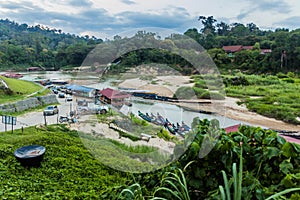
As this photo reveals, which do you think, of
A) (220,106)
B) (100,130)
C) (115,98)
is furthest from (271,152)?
(220,106)

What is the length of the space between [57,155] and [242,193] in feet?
9.39

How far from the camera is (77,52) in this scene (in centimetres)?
2172

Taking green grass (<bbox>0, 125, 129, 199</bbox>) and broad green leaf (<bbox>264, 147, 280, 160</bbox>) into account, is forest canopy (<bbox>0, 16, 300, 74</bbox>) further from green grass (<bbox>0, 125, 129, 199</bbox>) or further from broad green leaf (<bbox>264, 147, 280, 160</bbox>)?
broad green leaf (<bbox>264, 147, 280, 160</bbox>)

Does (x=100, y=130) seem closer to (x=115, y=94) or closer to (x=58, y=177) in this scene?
(x=115, y=94)

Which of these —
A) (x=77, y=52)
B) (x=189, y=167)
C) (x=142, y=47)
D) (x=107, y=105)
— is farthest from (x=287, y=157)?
(x=77, y=52)

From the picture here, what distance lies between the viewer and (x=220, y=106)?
10.7m

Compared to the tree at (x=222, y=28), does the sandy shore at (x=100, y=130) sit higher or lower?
lower

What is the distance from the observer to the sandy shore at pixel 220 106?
899 centimetres

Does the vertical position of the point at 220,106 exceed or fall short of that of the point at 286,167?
it falls short

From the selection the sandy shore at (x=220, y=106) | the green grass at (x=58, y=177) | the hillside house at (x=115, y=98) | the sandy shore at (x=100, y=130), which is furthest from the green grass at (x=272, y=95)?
the green grass at (x=58, y=177)

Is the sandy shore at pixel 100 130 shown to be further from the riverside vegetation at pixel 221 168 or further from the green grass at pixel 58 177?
the riverside vegetation at pixel 221 168

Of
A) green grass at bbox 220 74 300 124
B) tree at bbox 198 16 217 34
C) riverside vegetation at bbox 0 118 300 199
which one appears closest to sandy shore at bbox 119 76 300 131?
green grass at bbox 220 74 300 124

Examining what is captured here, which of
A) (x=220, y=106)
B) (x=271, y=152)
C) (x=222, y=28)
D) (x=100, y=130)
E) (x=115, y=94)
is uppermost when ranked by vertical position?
(x=222, y=28)

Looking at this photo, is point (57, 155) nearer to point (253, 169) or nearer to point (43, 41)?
point (253, 169)
